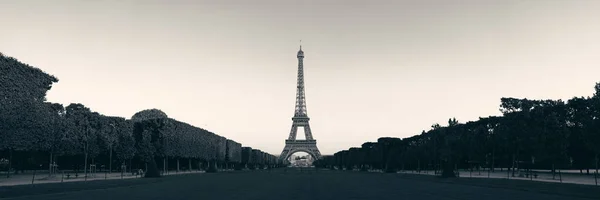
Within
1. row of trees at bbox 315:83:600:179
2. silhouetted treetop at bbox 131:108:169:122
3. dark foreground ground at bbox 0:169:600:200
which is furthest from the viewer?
silhouetted treetop at bbox 131:108:169:122

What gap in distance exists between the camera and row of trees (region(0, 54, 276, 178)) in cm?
4547

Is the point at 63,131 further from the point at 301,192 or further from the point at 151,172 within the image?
the point at 301,192

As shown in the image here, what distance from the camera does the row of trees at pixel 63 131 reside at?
45469mm

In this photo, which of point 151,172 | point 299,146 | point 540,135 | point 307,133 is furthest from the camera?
point 307,133

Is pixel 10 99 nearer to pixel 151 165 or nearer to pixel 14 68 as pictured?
pixel 14 68

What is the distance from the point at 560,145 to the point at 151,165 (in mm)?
46540

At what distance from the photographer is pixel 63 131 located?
53.3m

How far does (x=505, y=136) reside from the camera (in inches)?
2381

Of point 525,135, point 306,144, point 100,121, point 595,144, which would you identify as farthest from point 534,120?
point 306,144

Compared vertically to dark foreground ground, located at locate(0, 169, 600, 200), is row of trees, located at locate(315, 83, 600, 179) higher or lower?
higher

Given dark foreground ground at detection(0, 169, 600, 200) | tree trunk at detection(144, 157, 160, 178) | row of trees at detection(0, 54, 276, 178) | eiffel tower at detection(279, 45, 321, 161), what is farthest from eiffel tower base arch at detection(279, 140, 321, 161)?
dark foreground ground at detection(0, 169, 600, 200)

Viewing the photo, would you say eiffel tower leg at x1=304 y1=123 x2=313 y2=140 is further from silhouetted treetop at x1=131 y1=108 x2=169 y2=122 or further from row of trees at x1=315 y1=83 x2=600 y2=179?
row of trees at x1=315 y1=83 x2=600 y2=179

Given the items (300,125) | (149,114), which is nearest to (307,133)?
(300,125)

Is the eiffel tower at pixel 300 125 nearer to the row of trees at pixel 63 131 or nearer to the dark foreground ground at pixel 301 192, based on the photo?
the row of trees at pixel 63 131
